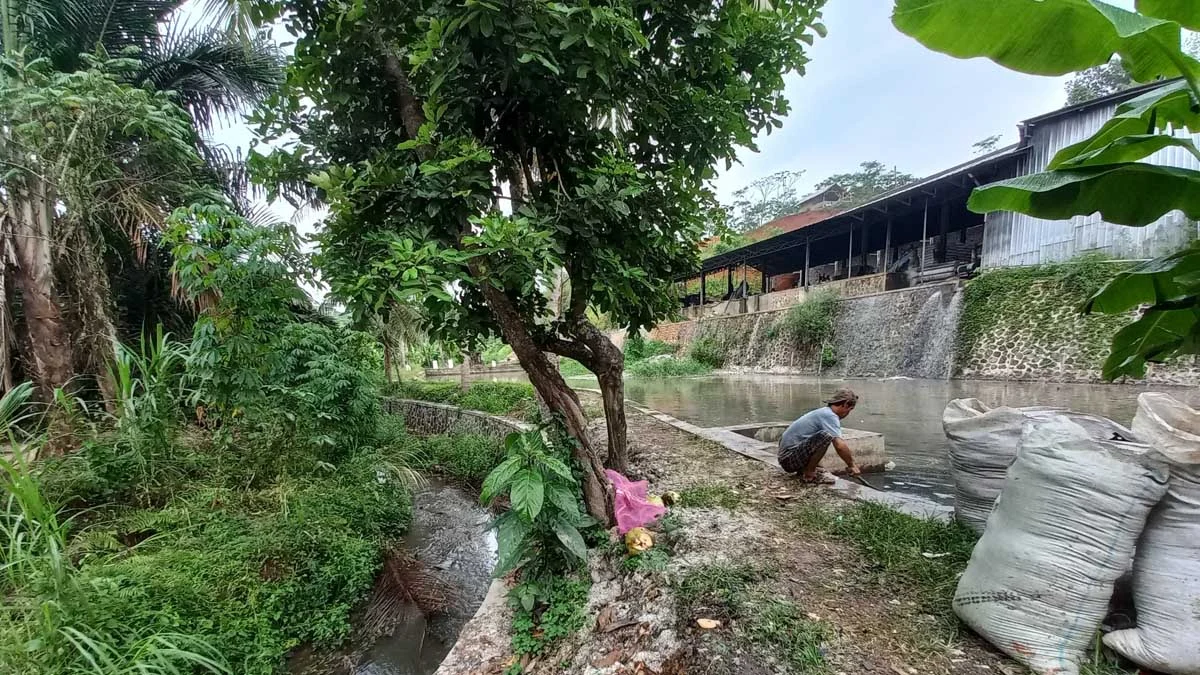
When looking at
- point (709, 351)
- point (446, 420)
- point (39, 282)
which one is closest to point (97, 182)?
point (39, 282)

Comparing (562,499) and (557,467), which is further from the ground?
(557,467)

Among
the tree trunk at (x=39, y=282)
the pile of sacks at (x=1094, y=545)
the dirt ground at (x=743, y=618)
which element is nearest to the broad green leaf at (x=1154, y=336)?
the pile of sacks at (x=1094, y=545)

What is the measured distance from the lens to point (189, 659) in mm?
2189

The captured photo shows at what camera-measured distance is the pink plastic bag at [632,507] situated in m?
2.86

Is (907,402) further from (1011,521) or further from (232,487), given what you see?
(232,487)

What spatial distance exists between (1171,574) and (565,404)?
2447 millimetres

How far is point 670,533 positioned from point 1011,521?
161cm

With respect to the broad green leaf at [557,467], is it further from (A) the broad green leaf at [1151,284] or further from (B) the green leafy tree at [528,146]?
(A) the broad green leaf at [1151,284]

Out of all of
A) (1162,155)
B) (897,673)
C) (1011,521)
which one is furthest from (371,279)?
(1162,155)

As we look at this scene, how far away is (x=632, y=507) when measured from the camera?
9.55 feet

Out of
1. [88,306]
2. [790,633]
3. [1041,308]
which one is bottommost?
[790,633]

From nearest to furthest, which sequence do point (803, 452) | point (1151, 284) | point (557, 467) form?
point (1151, 284) → point (557, 467) → point (803, 452)

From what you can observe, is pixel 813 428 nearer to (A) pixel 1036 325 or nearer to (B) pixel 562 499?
(B) pixel 562 499

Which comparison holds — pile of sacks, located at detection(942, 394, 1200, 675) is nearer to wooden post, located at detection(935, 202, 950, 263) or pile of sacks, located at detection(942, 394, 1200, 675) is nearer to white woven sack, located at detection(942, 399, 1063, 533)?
white woven sack, located at detection(942, 399, 1063, 533)
